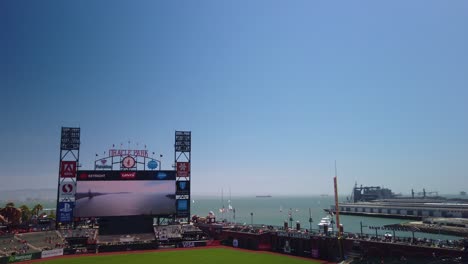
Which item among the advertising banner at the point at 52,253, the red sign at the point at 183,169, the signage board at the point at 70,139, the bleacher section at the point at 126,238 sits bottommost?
the advertising banner at the point at 52,253

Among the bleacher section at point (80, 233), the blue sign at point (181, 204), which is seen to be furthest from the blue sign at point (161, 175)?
the bleacher section at point (80, 233)

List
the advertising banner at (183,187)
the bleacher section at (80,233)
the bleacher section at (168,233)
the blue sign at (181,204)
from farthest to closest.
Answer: the advertising banner at (183,187)
the blue sign at (181,204)
the bleacher section at (168,233)
the bleacher section at (80,233)

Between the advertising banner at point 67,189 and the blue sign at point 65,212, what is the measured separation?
1.50 meters

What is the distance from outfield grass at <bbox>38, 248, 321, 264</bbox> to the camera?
47.8 meters

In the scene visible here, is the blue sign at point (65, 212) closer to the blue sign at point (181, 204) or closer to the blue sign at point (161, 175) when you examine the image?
the blue sign at point (161, 175)

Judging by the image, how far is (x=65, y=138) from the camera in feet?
210

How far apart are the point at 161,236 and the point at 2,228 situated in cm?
3403

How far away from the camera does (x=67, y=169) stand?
61750mm

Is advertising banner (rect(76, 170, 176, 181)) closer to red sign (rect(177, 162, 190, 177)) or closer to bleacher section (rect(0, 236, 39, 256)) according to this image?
red sign (rect(177, 162, 190, 177))

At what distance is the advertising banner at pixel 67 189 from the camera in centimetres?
6100

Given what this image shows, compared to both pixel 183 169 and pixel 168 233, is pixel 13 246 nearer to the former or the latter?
pixel 168 233

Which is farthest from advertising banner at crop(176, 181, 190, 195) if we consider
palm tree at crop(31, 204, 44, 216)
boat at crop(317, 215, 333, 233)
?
palm tree at crop(31, 204, 44, 216)

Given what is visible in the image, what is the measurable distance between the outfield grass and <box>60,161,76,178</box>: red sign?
16519mm

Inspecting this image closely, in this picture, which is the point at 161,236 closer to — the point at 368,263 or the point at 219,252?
the point at 219,252
